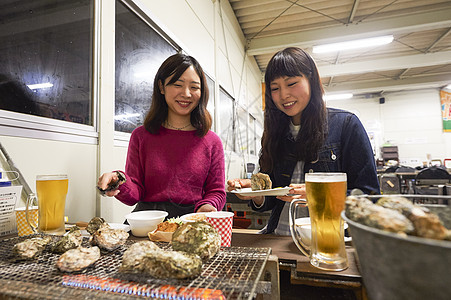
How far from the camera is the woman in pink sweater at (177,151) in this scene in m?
1.44

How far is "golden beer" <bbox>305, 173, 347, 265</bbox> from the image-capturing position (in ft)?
2.08

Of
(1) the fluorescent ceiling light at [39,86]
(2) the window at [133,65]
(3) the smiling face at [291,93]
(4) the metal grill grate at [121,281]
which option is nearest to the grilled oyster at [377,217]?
(4) the metal grill grate at [121,281]

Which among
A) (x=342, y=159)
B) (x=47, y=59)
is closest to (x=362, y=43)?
(x=342, y=159)

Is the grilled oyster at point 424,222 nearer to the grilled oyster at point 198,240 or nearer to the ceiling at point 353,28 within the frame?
the grilled oyster at point 198,240

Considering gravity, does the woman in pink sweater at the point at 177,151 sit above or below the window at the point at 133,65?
below

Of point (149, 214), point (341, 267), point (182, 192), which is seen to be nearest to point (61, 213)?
point (149, 214)

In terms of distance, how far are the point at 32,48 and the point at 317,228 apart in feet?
5.03

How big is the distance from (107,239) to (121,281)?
0.22 meters

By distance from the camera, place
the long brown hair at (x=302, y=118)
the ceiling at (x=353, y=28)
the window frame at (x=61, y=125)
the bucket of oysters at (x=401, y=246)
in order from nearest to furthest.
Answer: the bucket of oysters at (x=401, y=246) → the window frame at (x=61, y=125) → the long brown hair at (x=302, y=118) → the ceiling at (x=353, y=28)

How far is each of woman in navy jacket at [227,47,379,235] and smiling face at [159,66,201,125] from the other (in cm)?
44

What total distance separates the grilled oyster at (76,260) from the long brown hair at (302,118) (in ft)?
3.78

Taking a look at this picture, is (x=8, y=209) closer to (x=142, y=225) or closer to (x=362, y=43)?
(x=142, y=225)

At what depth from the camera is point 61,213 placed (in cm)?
104

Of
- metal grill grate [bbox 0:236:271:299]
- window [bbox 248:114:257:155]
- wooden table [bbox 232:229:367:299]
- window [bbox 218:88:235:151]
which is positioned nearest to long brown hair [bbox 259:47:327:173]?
wooden table [bbox 232:229:367:299]
